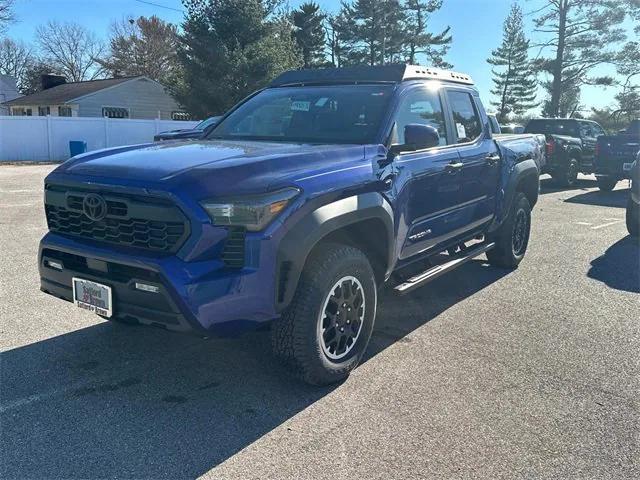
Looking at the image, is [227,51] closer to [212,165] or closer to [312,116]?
[312,116]

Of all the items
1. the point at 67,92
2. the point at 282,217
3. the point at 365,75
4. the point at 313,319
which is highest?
the point at 67,92

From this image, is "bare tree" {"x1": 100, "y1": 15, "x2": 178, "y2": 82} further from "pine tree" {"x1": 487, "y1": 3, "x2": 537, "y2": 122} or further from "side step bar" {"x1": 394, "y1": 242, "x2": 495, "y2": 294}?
"side step bar" {"x1": 394, "y1": 242, "x2": 495, "y2": 294}

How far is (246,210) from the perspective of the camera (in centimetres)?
313

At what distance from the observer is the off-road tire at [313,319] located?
11.2ft

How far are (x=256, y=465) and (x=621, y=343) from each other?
3.24 m

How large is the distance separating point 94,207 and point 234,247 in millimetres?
942

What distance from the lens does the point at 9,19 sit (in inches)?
1238

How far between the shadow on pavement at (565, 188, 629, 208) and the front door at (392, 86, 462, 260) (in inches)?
367

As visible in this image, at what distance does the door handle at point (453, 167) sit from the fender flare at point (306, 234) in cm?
136

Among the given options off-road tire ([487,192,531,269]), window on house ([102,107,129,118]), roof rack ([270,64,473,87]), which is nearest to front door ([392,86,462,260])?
roof rack ([270,64,473,87])

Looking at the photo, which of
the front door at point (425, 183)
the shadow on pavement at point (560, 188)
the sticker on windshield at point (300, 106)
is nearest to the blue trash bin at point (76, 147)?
the shadow on pavement at point (560, 188)

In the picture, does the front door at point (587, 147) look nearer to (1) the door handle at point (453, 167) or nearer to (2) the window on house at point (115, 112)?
(1) the door handle at point (453, 167)

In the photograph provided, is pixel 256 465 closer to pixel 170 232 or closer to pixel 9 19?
pixel 170 232

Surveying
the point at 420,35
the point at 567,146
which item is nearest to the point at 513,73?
the point at 420,35
